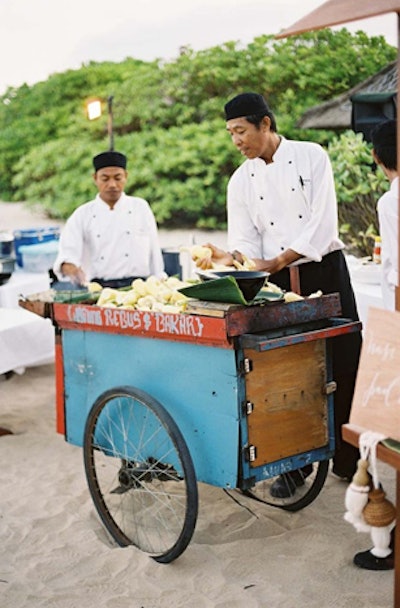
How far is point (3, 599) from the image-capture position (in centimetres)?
328

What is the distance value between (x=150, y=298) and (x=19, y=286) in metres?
3.34

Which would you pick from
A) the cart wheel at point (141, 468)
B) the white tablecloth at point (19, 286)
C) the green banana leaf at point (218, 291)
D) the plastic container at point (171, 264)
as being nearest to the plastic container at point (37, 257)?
the white tablecloth at point (19, 286)

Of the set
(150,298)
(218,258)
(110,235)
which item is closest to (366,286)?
(218,258)

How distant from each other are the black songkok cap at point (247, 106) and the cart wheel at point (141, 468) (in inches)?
56.2

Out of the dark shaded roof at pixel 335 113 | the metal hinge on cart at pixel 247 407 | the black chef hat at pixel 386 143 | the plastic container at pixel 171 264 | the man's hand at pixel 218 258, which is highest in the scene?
the dark shaded roof at pixel 335 113

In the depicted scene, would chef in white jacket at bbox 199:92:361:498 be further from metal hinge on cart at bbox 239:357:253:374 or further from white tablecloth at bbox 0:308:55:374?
white tablecloth at bbox 0:308:55:374

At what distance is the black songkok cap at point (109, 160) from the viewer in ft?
19.0

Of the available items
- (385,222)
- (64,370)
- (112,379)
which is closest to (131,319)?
(112,379)

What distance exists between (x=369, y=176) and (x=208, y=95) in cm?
803

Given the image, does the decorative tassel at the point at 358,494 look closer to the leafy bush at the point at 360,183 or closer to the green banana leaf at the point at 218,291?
the green banana leaf at the point at 218,291

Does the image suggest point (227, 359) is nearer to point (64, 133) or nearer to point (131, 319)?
point (131, 319)

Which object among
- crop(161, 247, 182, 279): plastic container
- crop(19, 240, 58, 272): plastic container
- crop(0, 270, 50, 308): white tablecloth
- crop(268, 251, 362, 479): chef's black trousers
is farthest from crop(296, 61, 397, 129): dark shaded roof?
crop(268, 251, 362, 479): chef's black trousers

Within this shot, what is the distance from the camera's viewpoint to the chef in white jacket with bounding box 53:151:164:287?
5.98 m

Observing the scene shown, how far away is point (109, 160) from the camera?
5.82 metres
